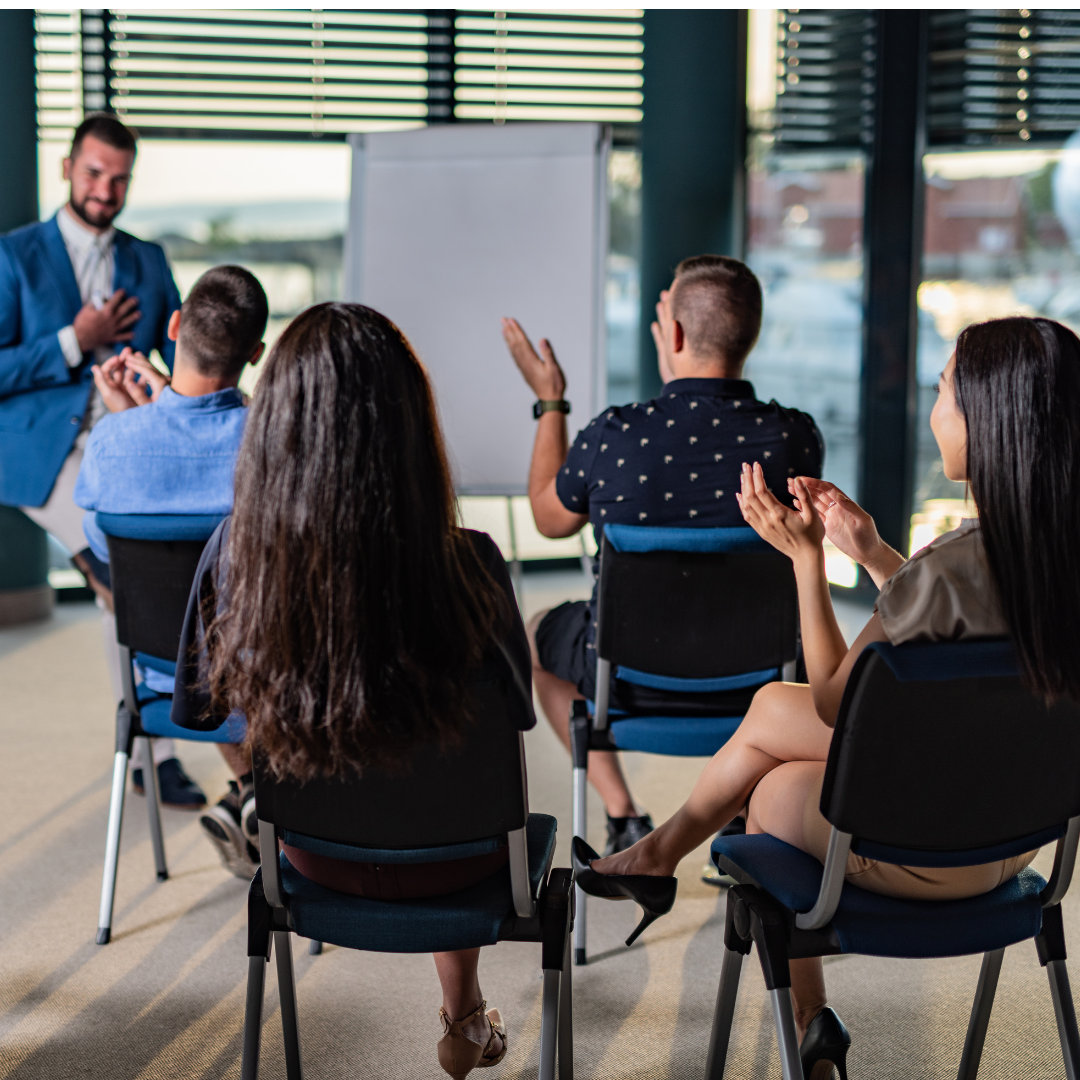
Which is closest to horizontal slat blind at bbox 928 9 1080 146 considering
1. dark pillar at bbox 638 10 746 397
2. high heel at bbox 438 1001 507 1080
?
dark pillar at bbox 638 10 746 397

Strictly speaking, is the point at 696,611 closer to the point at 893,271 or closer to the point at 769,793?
the point at 769,793

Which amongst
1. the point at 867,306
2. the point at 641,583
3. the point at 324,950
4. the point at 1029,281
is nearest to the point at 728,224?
the point at 867,306

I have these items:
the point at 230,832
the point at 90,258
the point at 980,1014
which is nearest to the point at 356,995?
the point at 230,832

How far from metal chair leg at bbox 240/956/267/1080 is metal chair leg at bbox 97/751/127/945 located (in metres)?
0.90

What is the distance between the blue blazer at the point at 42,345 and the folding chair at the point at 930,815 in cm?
248

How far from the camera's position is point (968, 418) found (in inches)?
57.3

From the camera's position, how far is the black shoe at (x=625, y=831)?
2586 millimetres

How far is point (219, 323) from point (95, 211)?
121cm

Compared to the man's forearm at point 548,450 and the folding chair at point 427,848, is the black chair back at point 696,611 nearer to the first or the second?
the man's forearm at point 548,450

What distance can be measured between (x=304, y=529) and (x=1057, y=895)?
1.07m

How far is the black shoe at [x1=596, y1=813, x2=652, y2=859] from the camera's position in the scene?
2.59 meters

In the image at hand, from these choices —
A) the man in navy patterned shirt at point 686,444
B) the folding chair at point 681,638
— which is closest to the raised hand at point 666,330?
the man in navy patterned shirt at point 686,444

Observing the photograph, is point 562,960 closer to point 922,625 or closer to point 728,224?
point 922,625

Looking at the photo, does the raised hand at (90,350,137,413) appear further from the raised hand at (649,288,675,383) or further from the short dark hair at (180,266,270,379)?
the raised hand at (649,288,675,383)
